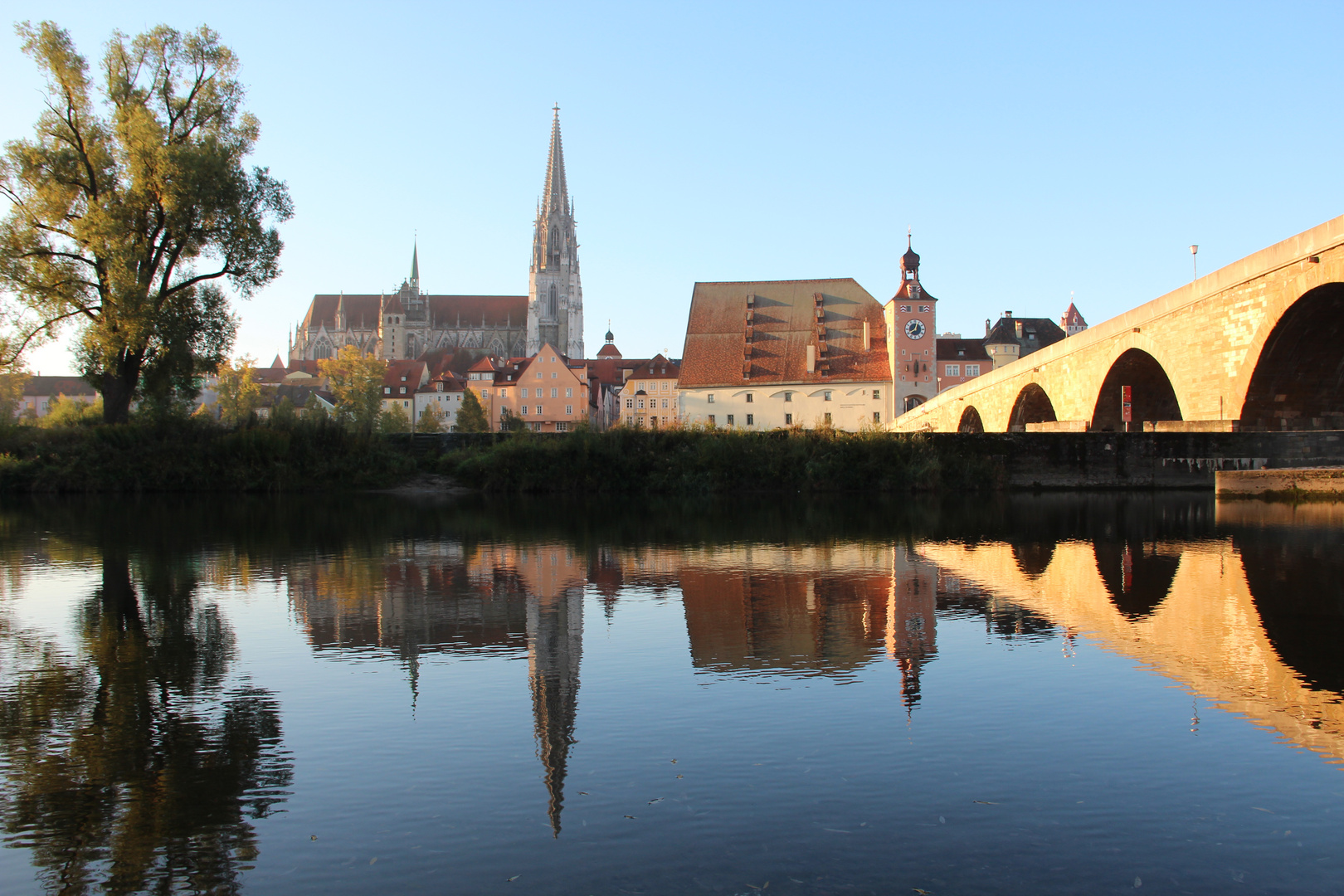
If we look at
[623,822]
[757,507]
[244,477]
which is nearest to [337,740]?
[623,822]

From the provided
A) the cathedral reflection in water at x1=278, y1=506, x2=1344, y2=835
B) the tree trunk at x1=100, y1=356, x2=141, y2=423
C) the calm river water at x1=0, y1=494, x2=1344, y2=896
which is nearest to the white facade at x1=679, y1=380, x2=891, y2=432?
the tree trunk at x1=100, y1=356, x2=141, y2=423

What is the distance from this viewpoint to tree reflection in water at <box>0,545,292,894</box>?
3994mm

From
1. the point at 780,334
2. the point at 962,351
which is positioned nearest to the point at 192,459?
the point at 780,334

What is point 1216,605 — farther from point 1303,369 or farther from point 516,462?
point 516,462

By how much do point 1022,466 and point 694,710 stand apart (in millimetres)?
29064

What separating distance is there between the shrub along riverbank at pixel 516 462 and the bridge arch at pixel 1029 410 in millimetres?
11480

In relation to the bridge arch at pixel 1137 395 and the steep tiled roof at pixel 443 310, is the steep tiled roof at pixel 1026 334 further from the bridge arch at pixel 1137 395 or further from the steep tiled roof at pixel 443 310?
the steep tiled roof at pixel 443 310

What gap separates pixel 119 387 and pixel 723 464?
67.1 feet

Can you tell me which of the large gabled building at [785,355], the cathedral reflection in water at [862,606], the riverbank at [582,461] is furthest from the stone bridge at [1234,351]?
the large gabled building at [785,355]

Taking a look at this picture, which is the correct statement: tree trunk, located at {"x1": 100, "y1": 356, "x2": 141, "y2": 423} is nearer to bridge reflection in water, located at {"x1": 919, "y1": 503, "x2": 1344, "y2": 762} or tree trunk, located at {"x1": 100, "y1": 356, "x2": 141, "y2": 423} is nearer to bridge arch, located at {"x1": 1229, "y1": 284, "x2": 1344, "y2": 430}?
bridge reflection in water, located at {"x1": 919, "y1": 503, "x2": 1344, "y2": 762}

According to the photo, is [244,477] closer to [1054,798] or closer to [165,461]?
[165,461]

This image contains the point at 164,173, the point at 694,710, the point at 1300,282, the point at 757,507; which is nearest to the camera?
the point at 694,710

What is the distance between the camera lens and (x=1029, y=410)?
145ft

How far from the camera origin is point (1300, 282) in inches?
824
